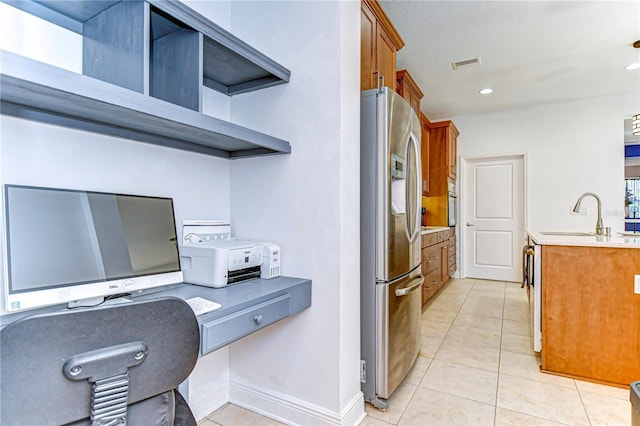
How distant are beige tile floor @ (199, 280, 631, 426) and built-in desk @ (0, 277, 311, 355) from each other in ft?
2.45

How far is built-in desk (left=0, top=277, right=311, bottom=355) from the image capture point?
1135 millimetres

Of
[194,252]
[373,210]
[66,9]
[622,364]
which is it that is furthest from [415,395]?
[66,9]

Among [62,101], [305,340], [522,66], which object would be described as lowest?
[305,340]

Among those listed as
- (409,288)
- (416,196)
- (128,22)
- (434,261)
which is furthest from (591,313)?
(128,22)

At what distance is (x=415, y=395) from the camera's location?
199cm

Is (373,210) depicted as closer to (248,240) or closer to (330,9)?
(248,240)

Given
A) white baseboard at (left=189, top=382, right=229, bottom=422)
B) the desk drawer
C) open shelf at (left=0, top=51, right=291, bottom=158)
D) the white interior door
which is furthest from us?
the white interior door

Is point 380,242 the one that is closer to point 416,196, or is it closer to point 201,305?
point 416,196

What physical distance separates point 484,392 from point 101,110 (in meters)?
2.46

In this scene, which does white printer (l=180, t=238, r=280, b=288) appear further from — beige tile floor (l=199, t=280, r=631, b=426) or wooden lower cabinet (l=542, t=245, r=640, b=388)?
wooden lower cabinet (l=542, t=245, r=640, b=388)

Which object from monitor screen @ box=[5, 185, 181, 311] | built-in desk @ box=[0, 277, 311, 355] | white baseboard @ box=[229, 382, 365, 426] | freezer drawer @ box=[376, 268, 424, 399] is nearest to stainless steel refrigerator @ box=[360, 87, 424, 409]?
freezer drawer @ box=[376, 268, 424, 399]

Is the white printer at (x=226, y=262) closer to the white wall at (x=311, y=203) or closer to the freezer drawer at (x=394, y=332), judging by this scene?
the white wall at (x=311, y=203)

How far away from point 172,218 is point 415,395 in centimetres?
173

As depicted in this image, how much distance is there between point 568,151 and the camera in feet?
15.2
